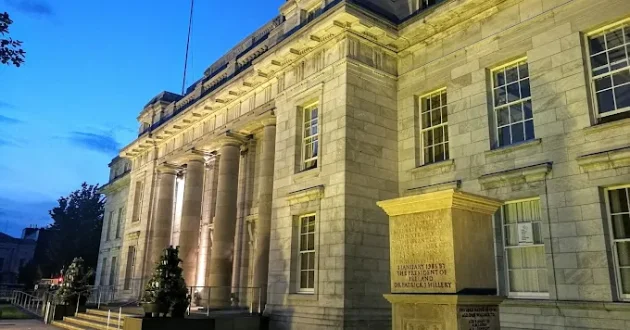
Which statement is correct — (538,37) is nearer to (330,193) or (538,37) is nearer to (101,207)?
(330,193)

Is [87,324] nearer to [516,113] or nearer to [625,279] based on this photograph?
[516,113]

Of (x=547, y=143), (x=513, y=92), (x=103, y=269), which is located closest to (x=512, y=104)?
(x=513, y=92)

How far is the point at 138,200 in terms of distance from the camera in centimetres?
3108

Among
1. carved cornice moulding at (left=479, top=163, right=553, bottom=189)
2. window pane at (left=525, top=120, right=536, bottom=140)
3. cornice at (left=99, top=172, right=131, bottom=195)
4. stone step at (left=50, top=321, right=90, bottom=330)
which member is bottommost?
stone step at (left=50, top=321, right=90, bottom=330)

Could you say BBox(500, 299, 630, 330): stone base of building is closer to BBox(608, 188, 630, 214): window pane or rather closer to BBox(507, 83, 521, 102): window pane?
BBox(608, 188, 630, 214): window pane

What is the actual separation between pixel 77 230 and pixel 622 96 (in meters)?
59.1

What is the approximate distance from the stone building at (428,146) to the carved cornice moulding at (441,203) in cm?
495

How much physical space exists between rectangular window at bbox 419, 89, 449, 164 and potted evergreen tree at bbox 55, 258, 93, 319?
17.3 meters

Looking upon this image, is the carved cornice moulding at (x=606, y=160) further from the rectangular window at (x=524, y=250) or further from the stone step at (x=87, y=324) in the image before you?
the stone step at (x=87, y=324)

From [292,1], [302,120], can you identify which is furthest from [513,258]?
[292,1]

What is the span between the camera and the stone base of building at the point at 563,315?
10.4 metres

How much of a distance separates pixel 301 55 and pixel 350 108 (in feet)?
11.2

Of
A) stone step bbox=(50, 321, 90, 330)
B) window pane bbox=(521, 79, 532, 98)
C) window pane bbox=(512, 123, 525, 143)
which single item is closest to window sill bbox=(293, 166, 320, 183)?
window pane bbox=(512, 123, 525, 143)

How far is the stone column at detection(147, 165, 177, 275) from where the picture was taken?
2622 centimetres
